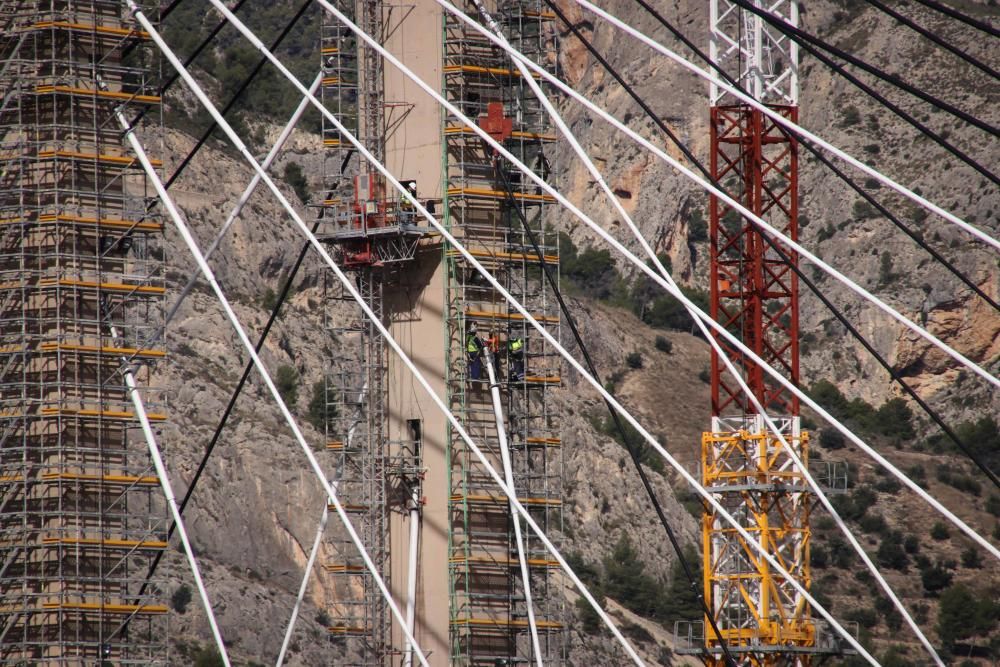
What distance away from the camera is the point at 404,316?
186ft

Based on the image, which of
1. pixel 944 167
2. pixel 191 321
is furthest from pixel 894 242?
pixel 191 321

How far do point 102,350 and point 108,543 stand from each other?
4775 mm

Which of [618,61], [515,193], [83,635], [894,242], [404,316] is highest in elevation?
[618,61]

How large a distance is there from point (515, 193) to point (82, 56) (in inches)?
507

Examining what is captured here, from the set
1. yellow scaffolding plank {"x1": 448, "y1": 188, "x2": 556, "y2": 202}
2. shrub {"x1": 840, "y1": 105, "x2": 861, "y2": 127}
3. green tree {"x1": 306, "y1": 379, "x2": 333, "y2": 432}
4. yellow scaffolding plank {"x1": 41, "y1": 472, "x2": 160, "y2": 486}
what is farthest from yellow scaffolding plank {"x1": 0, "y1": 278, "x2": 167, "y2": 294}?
shrub {"x1": 840, "y1": 105, "x2": 861, "y2": 127}

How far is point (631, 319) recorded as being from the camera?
175 meters

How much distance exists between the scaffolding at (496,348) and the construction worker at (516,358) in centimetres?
6

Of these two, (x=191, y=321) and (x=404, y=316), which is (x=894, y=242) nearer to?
(x=191, y=321)

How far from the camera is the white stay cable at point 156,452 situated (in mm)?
42719

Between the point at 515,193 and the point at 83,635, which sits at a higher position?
the point at 515,193

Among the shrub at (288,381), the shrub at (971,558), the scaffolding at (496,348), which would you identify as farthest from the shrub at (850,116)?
the scaffolding at (496,348)

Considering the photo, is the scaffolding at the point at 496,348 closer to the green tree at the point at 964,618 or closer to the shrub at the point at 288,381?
the green tree at the point at 964,618

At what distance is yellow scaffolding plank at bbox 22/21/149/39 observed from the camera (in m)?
51.3

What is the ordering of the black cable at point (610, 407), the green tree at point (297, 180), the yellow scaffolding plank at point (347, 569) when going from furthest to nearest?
the green tree at point (297, 180)
the yellow scaffolding plank at point (347, 569)
the black cable at point (610, 407)
